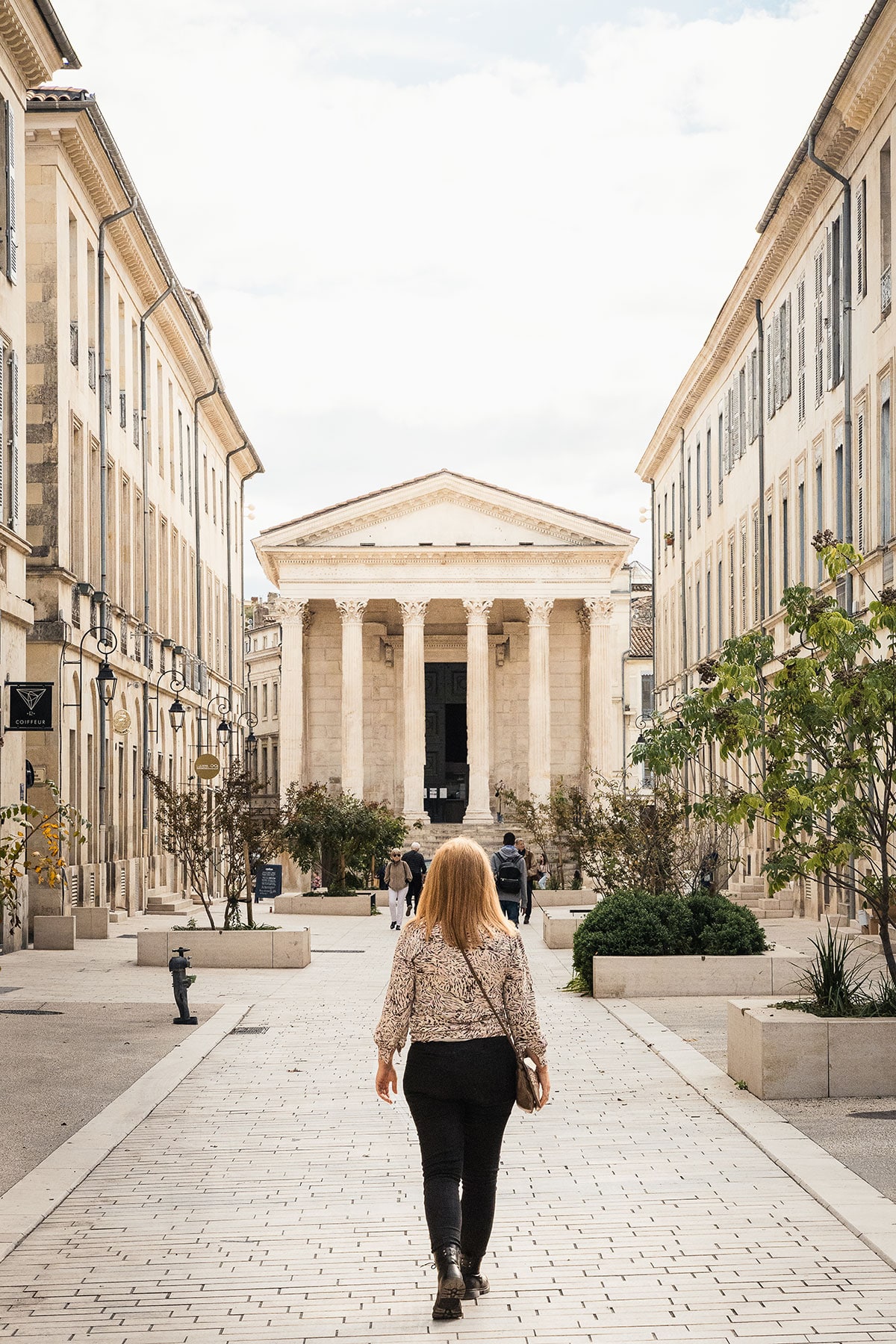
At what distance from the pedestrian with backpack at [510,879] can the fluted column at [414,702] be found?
3808cm

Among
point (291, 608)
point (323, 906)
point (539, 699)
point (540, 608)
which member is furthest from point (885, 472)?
point (291, 608)

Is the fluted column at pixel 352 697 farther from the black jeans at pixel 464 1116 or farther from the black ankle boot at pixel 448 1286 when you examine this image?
the black ankle boot at pixel 448 1286

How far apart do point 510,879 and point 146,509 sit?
14.2 meters

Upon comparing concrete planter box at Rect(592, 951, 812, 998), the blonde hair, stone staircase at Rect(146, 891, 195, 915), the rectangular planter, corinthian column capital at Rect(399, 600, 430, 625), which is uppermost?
corinthian column capital at Rect(399, 600, 430, 625)

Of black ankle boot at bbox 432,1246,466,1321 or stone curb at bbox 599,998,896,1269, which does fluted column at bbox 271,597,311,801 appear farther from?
black ankle boot at bbox 432,1246,466,1321

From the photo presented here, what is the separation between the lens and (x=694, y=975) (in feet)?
56.4

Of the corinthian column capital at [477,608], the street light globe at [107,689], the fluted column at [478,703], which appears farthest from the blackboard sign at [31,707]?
the corinthian column capital at [477,608]

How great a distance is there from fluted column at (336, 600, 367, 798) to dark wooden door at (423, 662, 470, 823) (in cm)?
543

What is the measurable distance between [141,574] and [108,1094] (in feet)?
88.4

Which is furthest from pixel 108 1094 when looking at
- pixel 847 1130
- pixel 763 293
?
pixel 763 293

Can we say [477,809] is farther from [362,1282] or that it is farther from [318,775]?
[362,1282]

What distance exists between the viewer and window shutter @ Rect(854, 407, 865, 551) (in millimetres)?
27188

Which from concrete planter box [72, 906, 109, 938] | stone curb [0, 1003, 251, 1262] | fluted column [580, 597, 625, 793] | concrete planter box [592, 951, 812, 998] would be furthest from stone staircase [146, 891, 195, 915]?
fluted column [580, 597, 625, 793]

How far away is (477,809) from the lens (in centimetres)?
6581
